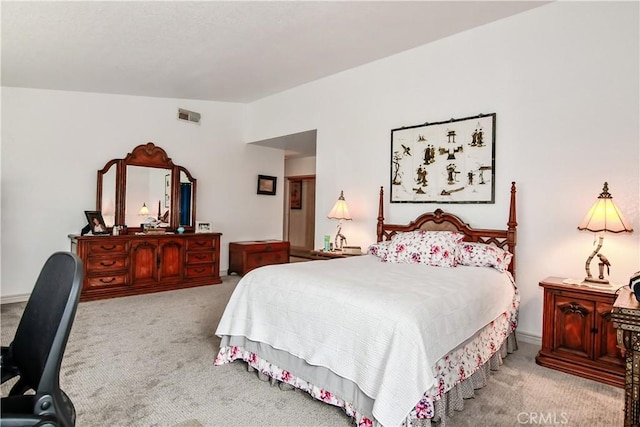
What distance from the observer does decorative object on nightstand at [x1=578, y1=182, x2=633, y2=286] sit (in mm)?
2557

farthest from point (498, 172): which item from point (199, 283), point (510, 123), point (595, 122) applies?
point (199, 283)

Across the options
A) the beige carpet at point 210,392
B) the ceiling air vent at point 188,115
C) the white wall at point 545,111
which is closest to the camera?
the beige carpet at point 210,392

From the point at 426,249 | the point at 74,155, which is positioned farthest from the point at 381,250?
the point at 74,155

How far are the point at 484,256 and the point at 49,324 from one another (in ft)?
9.38

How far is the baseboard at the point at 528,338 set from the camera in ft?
10.2

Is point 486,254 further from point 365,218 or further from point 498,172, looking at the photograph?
point 365,218

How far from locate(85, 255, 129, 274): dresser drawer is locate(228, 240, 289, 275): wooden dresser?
1.70 m

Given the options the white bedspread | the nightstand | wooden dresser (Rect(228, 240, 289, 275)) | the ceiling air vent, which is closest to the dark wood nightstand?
the white bedspread

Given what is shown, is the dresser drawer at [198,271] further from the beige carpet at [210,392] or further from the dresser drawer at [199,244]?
the beige carpet at [210,392]

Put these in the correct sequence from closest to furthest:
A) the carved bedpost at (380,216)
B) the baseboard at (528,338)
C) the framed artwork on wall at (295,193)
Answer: the baseboard at (528,338) < the carved bedpost at (380,216) < the framed artwork on wall at (295,193)

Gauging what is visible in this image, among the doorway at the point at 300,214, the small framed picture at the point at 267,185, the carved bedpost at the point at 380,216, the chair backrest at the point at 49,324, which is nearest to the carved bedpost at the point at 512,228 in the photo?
the carved bedpost at the point at 380,216

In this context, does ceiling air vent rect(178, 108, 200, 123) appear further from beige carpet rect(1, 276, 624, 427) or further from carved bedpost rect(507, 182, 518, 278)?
carved bedpost rect(507, 182, 518, 278)

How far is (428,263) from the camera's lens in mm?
3051

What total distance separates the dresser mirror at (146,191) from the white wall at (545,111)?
3096 mm
